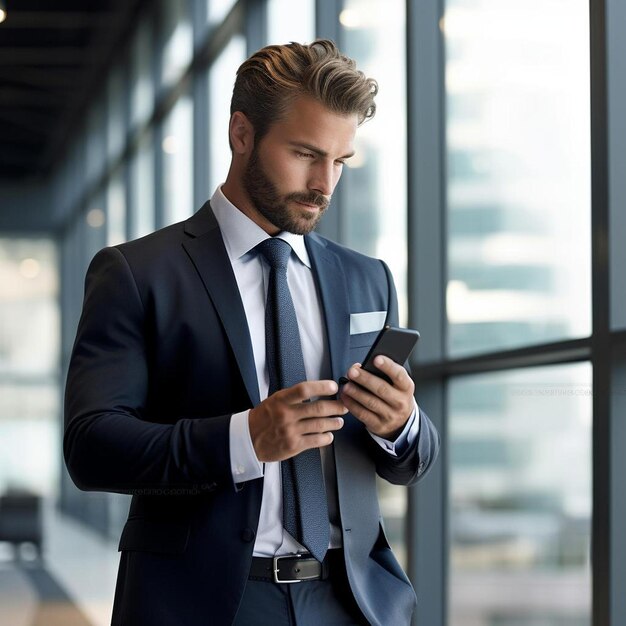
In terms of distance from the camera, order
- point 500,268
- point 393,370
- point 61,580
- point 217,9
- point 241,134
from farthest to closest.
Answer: point 61,580, point 217,9, point 500,268, point 241,134, point 393,370

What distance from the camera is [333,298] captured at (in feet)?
6.49

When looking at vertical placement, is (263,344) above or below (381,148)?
below

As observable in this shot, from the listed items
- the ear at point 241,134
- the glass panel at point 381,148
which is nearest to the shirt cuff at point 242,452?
the ear at point 241,134

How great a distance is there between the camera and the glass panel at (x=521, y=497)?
9.40ft

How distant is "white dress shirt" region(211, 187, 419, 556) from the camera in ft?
5.63

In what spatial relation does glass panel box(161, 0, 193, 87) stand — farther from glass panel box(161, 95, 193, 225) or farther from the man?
the man

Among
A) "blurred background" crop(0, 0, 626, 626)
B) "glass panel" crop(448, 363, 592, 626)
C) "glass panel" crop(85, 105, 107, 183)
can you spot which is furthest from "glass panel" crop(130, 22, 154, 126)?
"glass panel" crop(448, 363, 592, 626)

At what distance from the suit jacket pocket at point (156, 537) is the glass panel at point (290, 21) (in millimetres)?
3353

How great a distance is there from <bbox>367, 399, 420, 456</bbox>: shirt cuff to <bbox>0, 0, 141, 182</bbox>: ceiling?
5.91 metres

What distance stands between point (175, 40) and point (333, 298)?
6.07m

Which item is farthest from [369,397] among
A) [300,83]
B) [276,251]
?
[300,83]

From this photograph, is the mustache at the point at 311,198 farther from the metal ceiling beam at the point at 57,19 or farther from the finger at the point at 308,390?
the metal ceiling beam at the point at 57,19

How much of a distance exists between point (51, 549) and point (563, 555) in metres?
4.94

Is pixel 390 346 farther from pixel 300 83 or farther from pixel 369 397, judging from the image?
pixel 300 83
